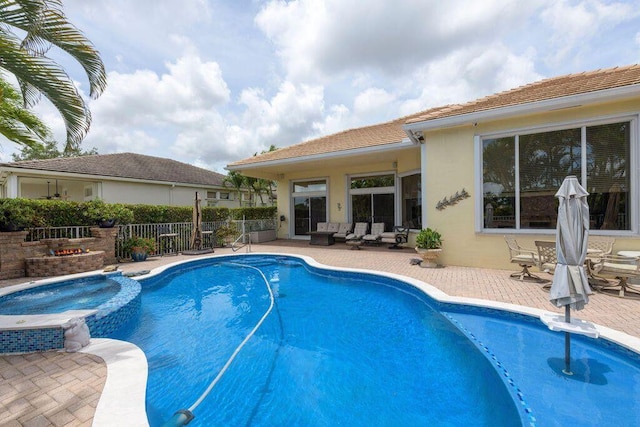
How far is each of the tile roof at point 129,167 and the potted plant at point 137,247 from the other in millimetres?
8394

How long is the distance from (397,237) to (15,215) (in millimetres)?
12403

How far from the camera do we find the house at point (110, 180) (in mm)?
13938

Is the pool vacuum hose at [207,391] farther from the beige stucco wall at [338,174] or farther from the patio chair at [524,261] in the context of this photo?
the beige stucco wall at [338,174]

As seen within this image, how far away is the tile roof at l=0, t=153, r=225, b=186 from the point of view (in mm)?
14636

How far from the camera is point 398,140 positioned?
1028 cm

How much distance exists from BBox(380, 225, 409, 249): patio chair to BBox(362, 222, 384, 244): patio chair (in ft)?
0.82

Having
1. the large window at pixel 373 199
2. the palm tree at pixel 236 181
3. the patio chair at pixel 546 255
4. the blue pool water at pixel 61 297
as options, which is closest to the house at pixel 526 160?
the patio chair at pixel 546 255

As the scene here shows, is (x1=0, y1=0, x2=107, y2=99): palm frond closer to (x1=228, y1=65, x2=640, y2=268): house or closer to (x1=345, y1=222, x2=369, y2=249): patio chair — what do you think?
(x1=228, y1=65, x2=640, y2=268): house

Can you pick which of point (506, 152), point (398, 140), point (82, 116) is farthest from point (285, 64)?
point (506, 152)

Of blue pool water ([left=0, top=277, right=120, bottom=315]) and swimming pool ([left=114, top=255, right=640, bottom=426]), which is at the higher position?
blue pool water ([left=0, top=277, right=120, bottom=315])

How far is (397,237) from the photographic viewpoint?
11516 mm

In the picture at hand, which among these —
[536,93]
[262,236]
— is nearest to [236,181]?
[262,236]

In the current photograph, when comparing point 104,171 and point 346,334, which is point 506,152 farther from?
point 104,171

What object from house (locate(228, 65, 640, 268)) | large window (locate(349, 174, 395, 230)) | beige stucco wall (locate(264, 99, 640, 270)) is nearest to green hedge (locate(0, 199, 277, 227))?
large window (locate(349, 174, 395, 230))
